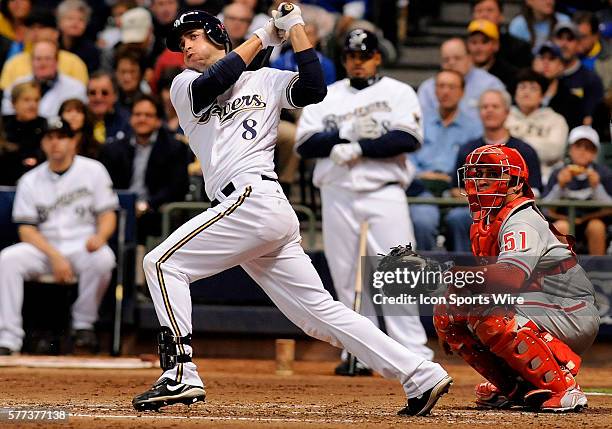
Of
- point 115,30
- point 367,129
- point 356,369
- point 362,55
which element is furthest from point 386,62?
point 356,369

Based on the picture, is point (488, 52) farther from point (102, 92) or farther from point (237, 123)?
point (237, 123)

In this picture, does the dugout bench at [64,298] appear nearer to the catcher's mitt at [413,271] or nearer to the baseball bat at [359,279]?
the baseball bat at [359,279]

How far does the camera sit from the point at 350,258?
31.1 ft

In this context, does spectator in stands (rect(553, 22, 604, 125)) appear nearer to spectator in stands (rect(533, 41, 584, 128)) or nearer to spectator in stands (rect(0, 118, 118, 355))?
spectator in stands (rect(533, 41, 584, 128))

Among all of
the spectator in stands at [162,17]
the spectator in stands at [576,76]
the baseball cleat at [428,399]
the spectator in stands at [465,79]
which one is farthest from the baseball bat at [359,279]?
the spectator in stands at [162,17]

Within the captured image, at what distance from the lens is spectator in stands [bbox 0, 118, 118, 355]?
10.4 m

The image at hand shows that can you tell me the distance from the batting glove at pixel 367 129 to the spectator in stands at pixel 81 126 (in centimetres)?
293

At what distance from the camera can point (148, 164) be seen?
11086mm

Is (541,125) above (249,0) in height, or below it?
below

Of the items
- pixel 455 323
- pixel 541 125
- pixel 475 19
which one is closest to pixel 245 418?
pixel 455 323

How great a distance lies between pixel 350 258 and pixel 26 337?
10.6 feet

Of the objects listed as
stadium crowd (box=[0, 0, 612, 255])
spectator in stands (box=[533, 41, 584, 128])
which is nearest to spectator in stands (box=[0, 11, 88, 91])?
stadium crowd (box=[0, 0, 612, 255])

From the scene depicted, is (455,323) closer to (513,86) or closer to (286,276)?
(286,276)

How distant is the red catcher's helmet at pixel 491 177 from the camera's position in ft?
21.0
